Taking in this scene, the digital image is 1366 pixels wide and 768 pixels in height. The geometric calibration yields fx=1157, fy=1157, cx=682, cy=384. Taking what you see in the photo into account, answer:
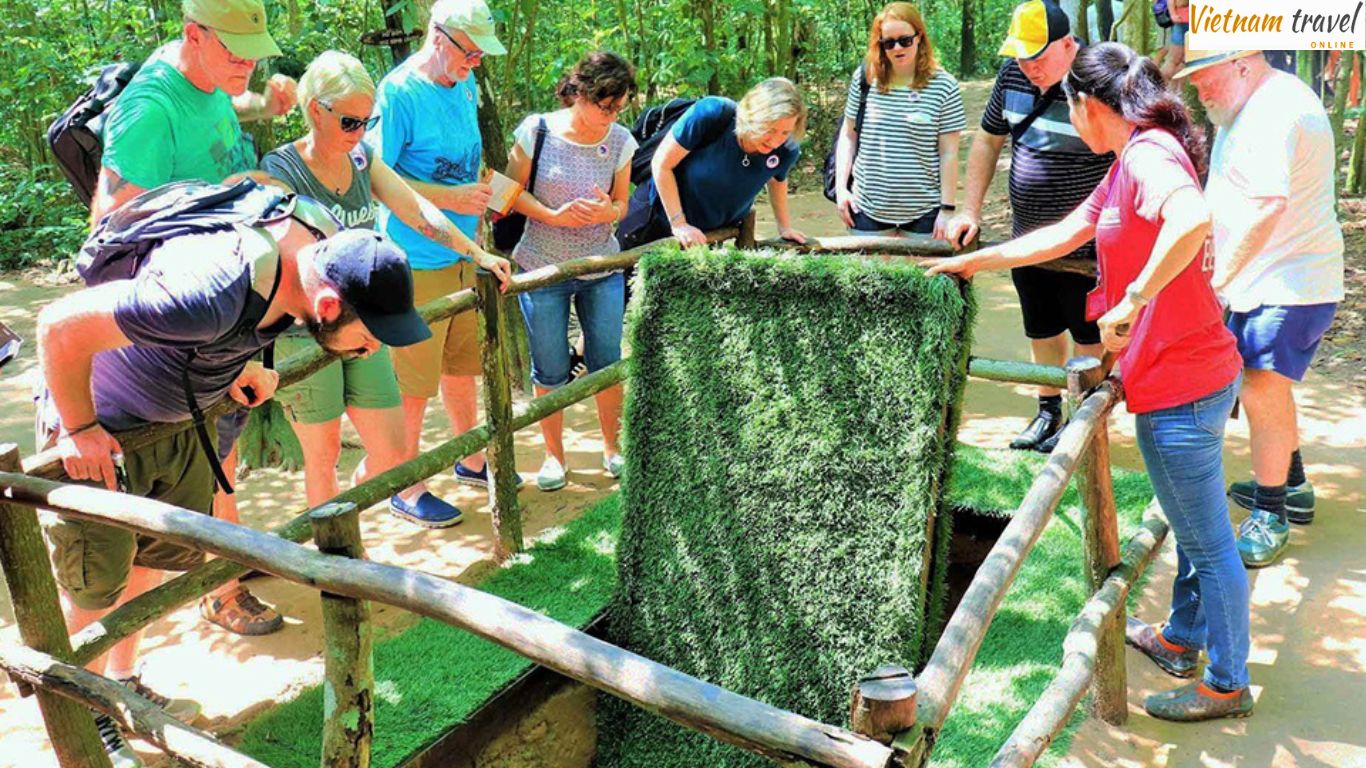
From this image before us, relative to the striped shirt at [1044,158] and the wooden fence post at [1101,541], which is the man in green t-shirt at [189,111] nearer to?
the wooden fence post at [1101,541]

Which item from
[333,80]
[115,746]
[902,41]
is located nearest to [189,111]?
[333,80]

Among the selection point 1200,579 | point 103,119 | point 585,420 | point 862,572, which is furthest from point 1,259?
point 1200,579

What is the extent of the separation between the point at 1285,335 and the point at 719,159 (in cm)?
198

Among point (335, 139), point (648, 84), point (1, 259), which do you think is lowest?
point (1, 259)

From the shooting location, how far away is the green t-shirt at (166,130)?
9.98 feet

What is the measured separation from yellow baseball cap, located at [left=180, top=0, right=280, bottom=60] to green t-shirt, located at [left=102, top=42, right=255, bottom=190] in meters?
0.16

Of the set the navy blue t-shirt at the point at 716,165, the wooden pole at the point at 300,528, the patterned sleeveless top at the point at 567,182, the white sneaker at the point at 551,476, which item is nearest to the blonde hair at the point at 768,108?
the navy blue t-shirt at the point at 716,165

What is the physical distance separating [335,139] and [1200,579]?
2.71 m

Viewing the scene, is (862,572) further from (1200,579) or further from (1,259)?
(1,259)

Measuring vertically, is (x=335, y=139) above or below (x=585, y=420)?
above

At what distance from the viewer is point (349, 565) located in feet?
6.93

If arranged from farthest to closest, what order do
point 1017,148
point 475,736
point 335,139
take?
point 1017,148 → point 335,139 → point 475,736

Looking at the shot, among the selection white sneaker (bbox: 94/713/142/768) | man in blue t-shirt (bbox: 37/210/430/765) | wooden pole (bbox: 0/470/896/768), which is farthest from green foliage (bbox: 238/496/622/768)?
wooden pole (bbox: 0/470/896/768)

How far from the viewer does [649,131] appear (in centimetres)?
477
